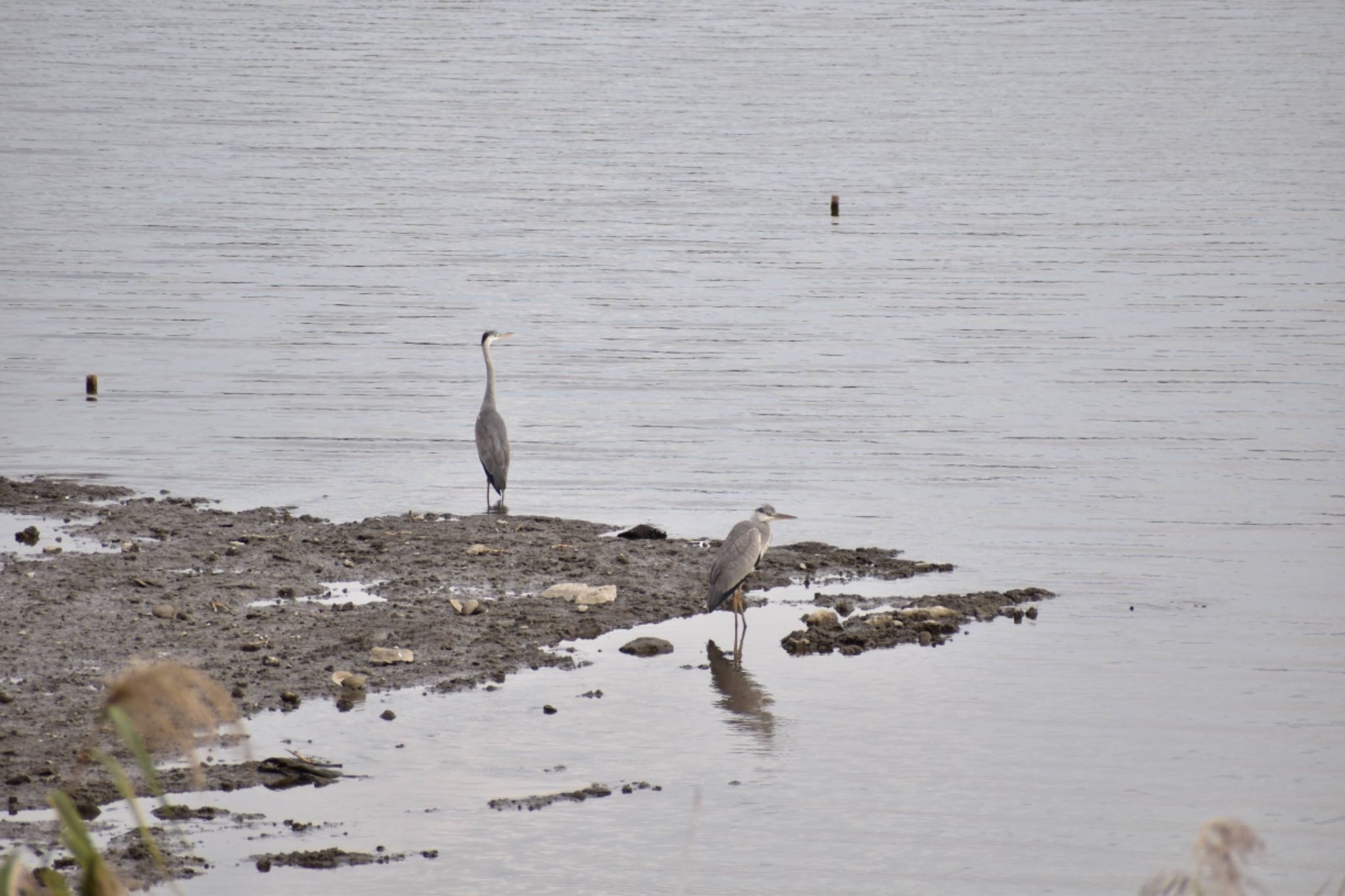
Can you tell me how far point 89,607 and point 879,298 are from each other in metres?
21.7

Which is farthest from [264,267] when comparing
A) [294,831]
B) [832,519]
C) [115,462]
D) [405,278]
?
[294,831]

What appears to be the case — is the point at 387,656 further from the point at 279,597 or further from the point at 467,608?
the point at 279,597

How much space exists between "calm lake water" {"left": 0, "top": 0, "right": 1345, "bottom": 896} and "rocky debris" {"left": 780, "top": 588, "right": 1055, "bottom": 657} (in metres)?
0.24

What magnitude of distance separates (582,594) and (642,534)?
2.10 meters

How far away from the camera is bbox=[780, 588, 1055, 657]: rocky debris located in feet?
42.0

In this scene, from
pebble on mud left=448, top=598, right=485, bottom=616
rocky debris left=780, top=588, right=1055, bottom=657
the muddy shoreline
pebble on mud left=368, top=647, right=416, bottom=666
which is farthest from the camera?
pebble on mud left=448, top=598, right=485, bottom=616

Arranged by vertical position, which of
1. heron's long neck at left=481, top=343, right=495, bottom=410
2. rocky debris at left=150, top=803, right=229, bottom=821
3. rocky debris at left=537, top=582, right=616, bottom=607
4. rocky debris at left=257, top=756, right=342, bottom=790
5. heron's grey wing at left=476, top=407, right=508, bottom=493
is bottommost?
rocky debris at left=150, top=803, right=229, bottom=821

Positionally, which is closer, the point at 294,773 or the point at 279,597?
the point at 294,773

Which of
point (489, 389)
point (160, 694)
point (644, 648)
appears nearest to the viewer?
point (160, 694)

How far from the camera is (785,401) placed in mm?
23641

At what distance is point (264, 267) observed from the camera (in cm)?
3428

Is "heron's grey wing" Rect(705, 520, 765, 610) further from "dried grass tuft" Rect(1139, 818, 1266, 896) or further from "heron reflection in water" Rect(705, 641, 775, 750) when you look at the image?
"dried grass tuft" Rect(1139, 818, 1266, 896)

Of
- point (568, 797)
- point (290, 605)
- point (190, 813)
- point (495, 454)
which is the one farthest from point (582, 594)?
point (190, 813)

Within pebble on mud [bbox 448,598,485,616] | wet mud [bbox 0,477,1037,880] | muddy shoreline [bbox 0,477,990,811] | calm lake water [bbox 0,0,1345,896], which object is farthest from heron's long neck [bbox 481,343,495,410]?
pebble on mud [bbox 448,598,485,616]
